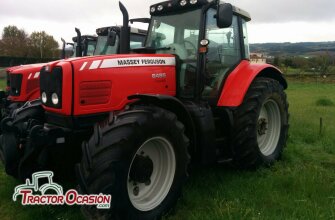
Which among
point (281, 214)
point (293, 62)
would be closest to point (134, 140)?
point (281, 214)

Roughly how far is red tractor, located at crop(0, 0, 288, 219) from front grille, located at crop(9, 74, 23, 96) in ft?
8.70

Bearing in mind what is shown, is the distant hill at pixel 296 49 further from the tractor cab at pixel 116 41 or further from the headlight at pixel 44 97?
the headlight at pixel 44 97

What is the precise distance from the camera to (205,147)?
404 cm

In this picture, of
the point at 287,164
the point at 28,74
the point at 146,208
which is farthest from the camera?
the point at 28,74

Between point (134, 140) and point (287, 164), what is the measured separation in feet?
9.50

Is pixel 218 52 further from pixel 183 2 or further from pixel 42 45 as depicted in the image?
pixel 42 45

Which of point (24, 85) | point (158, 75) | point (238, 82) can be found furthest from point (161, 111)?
point (24, 85)

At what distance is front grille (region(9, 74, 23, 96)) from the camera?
20.4 feet

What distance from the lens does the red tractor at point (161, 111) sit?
314 centimetres

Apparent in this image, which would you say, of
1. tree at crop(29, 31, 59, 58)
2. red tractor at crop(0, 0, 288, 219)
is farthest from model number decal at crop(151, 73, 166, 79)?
tree at crop(29, 31, 59, 58)

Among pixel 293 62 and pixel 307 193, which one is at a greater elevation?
pixel 293 62

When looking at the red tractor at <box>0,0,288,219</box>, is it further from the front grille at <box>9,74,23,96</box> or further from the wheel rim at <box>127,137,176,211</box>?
the front grille at <box>9,74,23,96</box>

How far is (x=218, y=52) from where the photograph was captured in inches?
189

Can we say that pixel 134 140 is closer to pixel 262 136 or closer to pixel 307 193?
pixel 307 193
